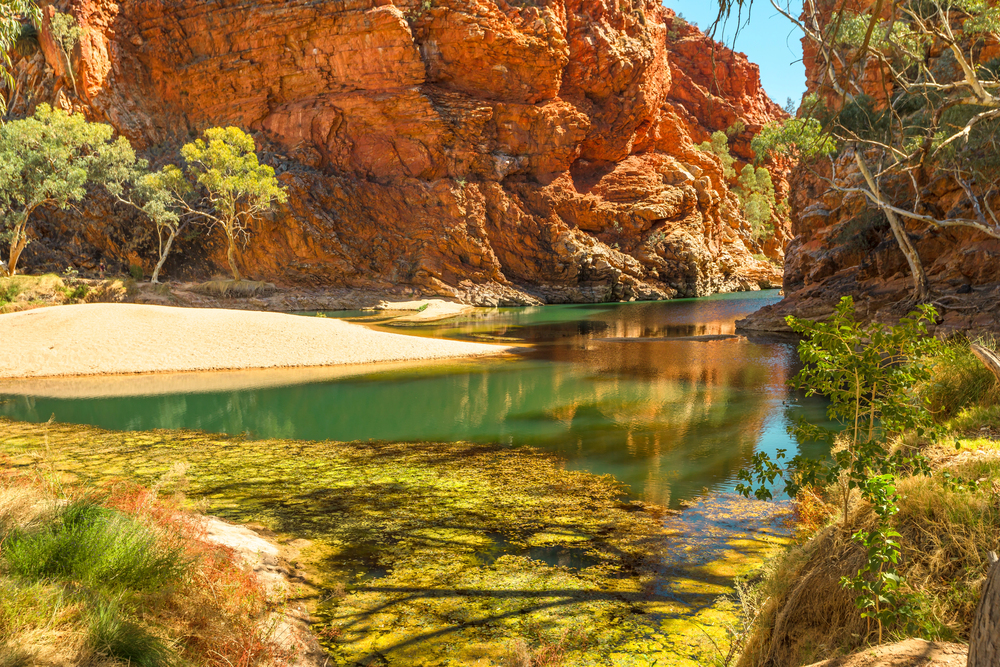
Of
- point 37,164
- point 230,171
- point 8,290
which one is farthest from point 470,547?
point 230,171

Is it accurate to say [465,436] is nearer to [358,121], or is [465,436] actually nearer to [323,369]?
[323,369]

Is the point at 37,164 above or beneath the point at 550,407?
above

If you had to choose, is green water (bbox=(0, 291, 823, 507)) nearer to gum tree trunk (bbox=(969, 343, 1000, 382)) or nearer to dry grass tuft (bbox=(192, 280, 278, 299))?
gum tree trunk (bbox=(969, 343, 1000, 382))

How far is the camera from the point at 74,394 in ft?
46.7

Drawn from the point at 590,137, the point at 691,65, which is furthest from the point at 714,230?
the point at 691,65

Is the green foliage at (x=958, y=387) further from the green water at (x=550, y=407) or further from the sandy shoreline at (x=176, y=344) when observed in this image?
the sandy shoreline at (x=176, y=344)

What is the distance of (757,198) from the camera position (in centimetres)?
6994

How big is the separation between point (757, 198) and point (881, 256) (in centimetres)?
5409

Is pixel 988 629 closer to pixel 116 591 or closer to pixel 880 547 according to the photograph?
pixel 880 547

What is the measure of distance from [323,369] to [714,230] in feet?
162

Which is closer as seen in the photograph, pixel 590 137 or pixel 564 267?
pixel 564 267

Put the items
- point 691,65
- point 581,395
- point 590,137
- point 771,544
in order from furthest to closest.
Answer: point 691,65
point 590,137
point 581,395
point 771,544

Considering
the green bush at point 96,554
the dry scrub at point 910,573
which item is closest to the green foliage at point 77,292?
the green bush at point 96,554

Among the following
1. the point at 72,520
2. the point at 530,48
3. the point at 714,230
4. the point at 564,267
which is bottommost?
the point at 72,520
